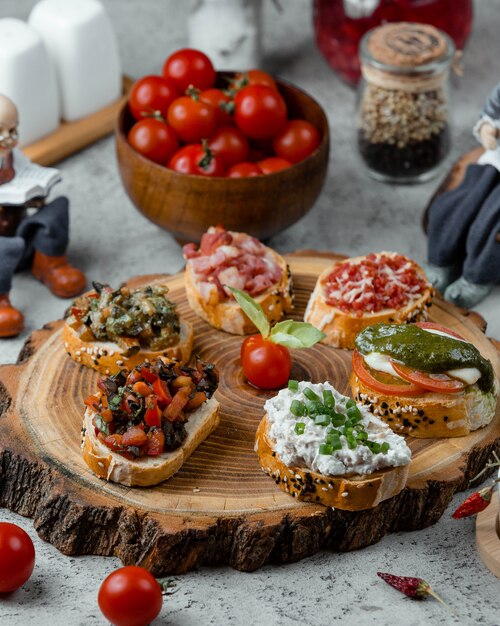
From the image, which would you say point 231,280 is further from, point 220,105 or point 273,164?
point 220,105

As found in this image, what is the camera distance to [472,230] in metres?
5.23

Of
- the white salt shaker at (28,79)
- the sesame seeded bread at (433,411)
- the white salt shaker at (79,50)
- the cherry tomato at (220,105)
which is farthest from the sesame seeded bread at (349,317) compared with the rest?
the white salt shaker at (79,50)

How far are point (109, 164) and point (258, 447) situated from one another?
9.18ft

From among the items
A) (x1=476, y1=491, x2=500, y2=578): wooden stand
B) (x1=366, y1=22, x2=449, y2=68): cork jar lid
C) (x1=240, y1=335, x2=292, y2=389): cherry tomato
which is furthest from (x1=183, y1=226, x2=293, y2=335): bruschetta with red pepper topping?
(x1=366, y1=22, x2=449, y2=68): cork jar lid

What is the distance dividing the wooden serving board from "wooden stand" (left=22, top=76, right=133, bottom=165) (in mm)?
2035

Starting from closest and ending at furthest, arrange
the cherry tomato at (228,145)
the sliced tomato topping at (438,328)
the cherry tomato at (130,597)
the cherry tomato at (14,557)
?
the cherry tomato at (130,597), the cherry tomato at (14,557), the sliced tomato topping at (438,328), the cherry tomato at (228,145)

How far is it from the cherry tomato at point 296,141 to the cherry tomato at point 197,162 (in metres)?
0.33

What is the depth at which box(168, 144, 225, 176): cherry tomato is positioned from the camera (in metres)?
5.15

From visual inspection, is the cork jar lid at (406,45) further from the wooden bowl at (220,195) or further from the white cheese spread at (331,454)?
the white cheese spread at (331,454)

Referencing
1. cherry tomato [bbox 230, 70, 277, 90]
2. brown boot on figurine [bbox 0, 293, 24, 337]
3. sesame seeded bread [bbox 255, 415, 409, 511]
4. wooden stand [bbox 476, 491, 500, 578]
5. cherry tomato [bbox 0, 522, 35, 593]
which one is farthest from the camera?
cherry tomato [bbox 230, 70, 277, 90]

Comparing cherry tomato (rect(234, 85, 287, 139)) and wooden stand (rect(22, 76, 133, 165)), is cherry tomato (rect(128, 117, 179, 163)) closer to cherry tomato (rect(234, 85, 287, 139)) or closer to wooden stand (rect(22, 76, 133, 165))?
cherry tomato (rect(234, 85, 287, 139))

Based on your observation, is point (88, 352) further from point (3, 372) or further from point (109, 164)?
point (109, 164)

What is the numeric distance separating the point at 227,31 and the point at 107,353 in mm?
2907

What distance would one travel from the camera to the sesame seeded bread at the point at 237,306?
4.64m
